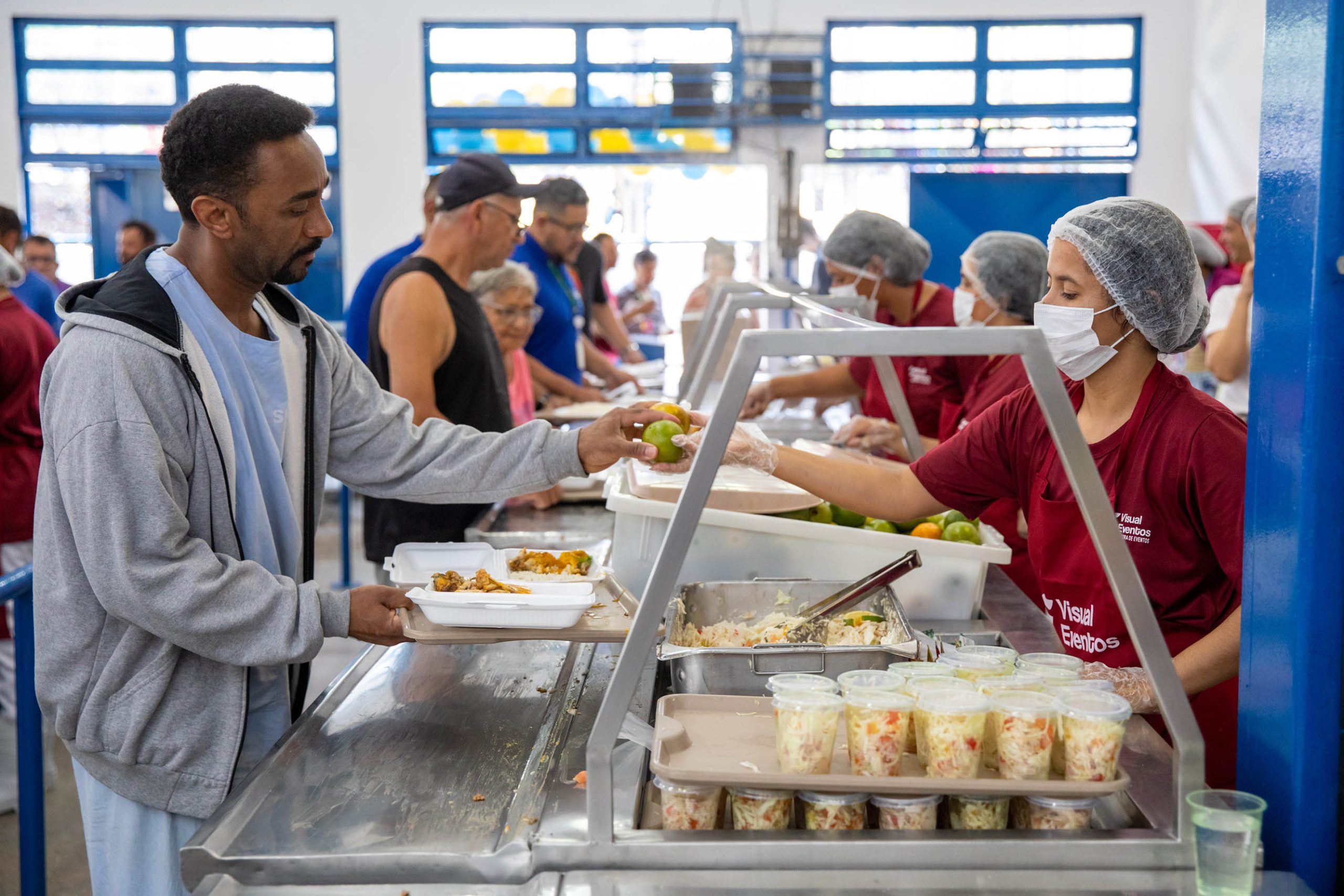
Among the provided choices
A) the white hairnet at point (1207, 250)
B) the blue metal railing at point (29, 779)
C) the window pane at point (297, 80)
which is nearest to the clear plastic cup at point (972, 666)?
the blue metal railing at point (29, 779)

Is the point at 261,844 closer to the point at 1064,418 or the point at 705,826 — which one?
the point at 705,826

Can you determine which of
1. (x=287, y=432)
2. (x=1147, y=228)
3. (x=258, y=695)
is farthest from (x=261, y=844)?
(x=1147, y=228)

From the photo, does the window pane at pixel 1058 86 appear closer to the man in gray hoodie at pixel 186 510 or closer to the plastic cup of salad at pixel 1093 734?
the man in gray hoodie at pixel 186 510

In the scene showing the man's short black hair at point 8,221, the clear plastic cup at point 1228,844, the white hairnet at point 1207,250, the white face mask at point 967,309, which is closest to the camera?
the clear plastic cup at point 1228,844

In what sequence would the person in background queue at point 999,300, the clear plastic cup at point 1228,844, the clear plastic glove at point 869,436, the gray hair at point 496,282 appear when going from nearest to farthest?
the clear plastic cup at point 1228,844 < the person in background queue at point 999,300 < the clear plastic glove at point 869,436 < the gray hair at point 496,282

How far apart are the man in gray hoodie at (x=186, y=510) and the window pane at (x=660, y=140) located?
9.12 metres

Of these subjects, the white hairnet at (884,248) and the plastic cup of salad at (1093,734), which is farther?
the white hairnet at (884,248)

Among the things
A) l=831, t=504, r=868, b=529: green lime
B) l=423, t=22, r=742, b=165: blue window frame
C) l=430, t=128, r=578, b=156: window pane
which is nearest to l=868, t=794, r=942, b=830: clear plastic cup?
l=831, t=504, r=868, b=529: green lime

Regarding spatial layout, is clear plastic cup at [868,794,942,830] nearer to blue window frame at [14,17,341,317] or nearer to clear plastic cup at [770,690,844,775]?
clear plastic cup at [770,690,844,775]

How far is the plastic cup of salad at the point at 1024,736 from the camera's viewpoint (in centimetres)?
135

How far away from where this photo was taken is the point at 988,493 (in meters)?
2.27

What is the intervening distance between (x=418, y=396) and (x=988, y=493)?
1.56 m

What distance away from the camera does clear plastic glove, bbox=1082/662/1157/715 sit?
5.52 ft

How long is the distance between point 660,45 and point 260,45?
366cm
